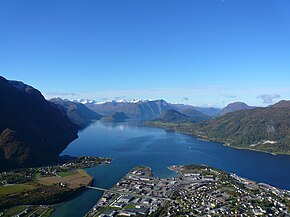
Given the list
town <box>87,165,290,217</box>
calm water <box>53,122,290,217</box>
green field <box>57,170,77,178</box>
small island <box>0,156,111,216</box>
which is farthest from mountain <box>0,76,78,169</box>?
town <box>87,165,290,217</box>

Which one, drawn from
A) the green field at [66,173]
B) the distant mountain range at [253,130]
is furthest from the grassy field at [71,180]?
the distant mountain range at [253,130]

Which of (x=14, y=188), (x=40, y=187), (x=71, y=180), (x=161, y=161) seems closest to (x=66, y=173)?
(x=71, y=180)

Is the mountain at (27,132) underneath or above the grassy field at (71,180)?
above

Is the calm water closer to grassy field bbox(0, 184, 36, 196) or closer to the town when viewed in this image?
the town

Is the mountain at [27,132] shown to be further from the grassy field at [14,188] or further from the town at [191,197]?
the town at [191,197]

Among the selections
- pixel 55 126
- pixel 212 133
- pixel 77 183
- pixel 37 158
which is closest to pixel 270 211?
pixel 77 183

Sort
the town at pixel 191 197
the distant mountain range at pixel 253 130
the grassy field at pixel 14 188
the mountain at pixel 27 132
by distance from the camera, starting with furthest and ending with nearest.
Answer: the distant mountain range at pixel 253 130 < the mountain at pixel 27 132 < the grassy field at pixel 14 188 < the town at pixel 191 197

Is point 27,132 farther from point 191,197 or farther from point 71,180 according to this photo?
point 191,197
